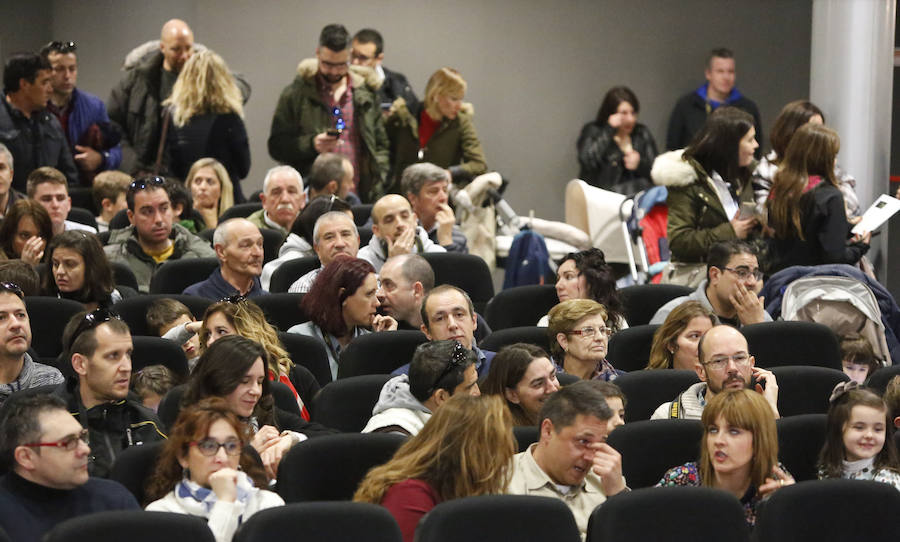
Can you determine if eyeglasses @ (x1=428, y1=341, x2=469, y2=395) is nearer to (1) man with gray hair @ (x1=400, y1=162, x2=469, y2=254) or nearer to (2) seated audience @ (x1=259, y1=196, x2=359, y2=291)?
(2) seated audience @ (x1=259, y1=196, x2=359, y2=291)

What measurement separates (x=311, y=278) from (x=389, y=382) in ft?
5.54

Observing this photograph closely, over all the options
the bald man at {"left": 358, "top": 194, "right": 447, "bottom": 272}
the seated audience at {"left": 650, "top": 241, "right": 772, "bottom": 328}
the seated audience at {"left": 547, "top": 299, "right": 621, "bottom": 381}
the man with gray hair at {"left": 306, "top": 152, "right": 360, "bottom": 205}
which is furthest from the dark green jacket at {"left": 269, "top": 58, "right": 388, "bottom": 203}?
the seated audience at {"left": 547, "top": 299, "right": 621, "bottom": 381}

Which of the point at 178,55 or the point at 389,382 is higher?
the point at 178,55

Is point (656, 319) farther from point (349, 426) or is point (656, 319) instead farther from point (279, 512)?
point (279, 512)

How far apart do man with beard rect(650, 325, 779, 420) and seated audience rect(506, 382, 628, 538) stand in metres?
0.71

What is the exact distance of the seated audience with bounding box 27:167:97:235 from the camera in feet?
23.9

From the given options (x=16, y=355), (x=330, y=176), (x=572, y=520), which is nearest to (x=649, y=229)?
(x=330, y=176)

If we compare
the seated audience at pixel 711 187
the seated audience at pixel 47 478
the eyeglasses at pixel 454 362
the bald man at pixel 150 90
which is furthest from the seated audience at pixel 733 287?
the bald man at pixel 150 90

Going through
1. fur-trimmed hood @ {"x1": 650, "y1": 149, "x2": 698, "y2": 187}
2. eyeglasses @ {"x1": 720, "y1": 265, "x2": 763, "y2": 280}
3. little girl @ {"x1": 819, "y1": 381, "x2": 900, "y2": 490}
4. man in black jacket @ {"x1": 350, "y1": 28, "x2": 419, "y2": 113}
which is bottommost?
little girl @ {"x1": 819, "y1": 381, "x2": 900, "y2": 490}

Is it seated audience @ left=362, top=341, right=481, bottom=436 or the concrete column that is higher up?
the concrete column

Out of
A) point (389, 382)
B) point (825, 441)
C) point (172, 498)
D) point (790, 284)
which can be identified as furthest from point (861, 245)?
point (172, 498)

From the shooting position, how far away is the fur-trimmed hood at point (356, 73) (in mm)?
8758

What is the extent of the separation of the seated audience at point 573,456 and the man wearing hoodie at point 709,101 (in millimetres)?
6643

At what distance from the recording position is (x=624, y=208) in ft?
28.3
